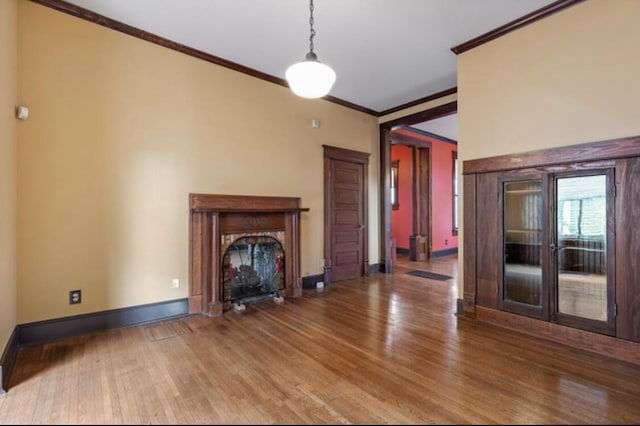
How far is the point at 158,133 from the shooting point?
3512mm

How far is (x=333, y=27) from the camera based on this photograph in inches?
131

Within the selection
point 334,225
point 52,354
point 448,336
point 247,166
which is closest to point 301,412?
point 448,336

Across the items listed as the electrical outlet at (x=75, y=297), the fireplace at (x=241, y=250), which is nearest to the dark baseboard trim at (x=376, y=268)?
the fireplace at (x=241, y=250)

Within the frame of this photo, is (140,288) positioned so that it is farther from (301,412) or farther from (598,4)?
(598,4)

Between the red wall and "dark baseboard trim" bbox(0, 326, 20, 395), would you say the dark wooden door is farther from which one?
"dark baseboard trim" bbox(0, 326, 20, 395)

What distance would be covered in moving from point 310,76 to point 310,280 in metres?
3.40

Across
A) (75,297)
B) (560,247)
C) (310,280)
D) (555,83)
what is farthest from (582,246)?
(75,297)

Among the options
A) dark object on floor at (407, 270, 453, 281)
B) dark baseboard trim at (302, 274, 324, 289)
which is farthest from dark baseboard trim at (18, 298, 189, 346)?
dark object on floor at (407, 270, 453, 281)

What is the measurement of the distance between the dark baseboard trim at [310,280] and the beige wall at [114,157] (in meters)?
1.62

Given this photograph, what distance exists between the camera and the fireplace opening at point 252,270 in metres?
4.00

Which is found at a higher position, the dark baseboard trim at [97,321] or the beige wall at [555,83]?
the beige wall at [555,83]

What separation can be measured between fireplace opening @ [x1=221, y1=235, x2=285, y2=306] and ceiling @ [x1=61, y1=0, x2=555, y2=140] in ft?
8.06

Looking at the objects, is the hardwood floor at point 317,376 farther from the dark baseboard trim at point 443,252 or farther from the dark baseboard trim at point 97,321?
the dark baseboard trim at point 443,252

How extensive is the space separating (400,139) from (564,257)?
15.9ft
